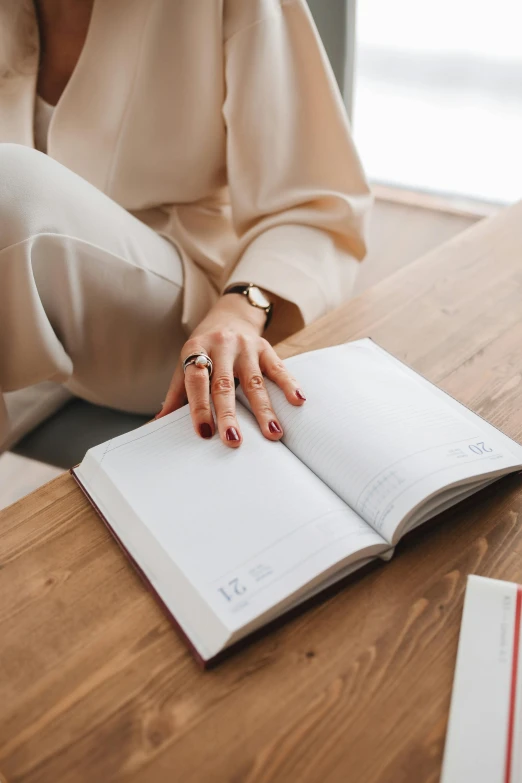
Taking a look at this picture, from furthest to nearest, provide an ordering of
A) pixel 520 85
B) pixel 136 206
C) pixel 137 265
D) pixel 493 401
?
pixel 520 85, pixel 136 206, pixel 137 265, pixel 493 401

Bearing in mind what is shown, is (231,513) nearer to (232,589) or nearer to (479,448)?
(232,589)

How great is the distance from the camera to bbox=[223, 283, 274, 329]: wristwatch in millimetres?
824

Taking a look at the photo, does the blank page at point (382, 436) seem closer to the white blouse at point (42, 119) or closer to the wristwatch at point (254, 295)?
the wristwatch at point (254, 295)

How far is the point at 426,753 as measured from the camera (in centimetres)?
41

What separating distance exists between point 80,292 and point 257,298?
0.21 metres

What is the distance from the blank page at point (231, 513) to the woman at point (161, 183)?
0.65 feet

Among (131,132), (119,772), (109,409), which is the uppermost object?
(131,132)

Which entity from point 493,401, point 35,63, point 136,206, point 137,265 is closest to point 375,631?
point 493,401

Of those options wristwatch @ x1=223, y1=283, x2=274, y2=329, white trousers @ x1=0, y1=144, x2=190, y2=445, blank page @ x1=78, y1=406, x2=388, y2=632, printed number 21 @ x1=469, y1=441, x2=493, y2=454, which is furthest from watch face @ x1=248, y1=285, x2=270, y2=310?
printed number 21 @ x1=469, y1=441, x2=493, y2=454

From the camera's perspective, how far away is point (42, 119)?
1.00 metres

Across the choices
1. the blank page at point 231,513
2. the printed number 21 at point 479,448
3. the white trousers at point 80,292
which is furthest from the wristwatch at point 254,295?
the printed number 21 at point 479,448

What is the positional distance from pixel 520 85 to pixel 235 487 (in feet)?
4.79

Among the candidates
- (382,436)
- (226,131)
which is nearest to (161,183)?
(226,131)

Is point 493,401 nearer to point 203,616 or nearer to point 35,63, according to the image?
point 203,616
